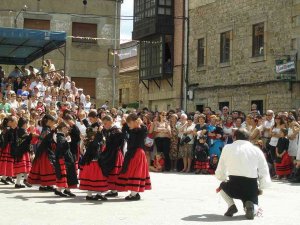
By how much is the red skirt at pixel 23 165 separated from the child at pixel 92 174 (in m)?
2.24

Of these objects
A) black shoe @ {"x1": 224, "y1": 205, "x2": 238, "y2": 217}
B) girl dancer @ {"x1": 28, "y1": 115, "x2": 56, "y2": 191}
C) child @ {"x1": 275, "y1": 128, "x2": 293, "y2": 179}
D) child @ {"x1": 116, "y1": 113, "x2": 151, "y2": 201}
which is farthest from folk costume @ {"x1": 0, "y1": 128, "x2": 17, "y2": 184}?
child @ {"x1": 275, "y1": 128, "x2": 293, "y2": 179}

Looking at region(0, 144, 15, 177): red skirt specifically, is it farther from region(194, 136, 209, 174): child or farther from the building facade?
the building facade

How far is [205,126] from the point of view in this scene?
17.1 metres

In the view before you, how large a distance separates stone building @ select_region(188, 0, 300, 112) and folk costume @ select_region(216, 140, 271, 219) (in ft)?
50.8

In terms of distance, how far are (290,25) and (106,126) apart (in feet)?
50.8

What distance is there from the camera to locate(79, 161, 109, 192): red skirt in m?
10.6

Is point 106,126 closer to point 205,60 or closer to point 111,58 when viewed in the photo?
point 205,60

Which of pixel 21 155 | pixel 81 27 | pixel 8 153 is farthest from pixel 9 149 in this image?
pixel 81 27

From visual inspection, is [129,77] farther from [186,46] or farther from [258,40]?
[258,40]

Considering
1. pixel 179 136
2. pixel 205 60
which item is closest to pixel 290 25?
pixel 205 60

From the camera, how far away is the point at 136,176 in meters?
10.6

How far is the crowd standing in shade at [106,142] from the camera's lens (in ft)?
35.4

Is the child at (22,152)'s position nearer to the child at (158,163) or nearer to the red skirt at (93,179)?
the red skirt at (93,179)

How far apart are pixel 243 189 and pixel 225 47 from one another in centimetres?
2075
